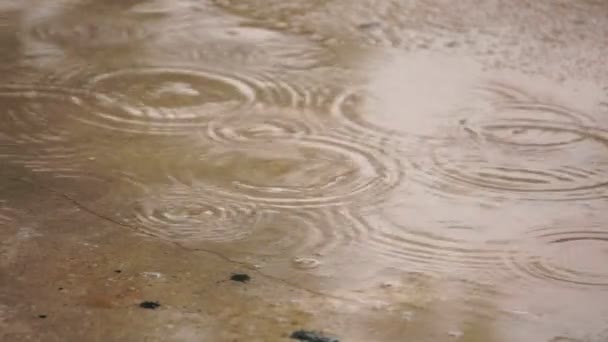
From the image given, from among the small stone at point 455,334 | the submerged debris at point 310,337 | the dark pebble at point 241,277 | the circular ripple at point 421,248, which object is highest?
the circular ripple at point 421,248

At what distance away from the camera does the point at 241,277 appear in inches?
106

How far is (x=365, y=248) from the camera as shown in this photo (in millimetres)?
2859

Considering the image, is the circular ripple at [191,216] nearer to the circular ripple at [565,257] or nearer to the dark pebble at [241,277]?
the dark pebble at [241,277]

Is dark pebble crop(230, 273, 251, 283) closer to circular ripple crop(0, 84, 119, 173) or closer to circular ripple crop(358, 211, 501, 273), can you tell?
circular ripple crop(358, 211, 501, 273)

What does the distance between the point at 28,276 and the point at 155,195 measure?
495 mm

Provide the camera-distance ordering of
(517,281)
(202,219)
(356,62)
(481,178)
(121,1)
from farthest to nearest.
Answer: (121,1) < (356,62) < (481,178) < (202,219) < (517,281)

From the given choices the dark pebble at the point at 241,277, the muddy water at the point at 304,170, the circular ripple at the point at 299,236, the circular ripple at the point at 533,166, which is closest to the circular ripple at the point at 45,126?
the muddy water at the point at 304,170

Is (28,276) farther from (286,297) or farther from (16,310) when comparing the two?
(286,297)

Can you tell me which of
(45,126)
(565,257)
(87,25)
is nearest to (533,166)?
(565,257)

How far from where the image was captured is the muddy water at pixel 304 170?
259 cm

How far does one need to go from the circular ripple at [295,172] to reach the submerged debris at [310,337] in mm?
609

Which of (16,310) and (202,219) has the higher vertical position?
(202,219)

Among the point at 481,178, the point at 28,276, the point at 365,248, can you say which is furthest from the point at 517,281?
the point at 28,276

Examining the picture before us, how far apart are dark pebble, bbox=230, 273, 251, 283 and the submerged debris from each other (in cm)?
24
